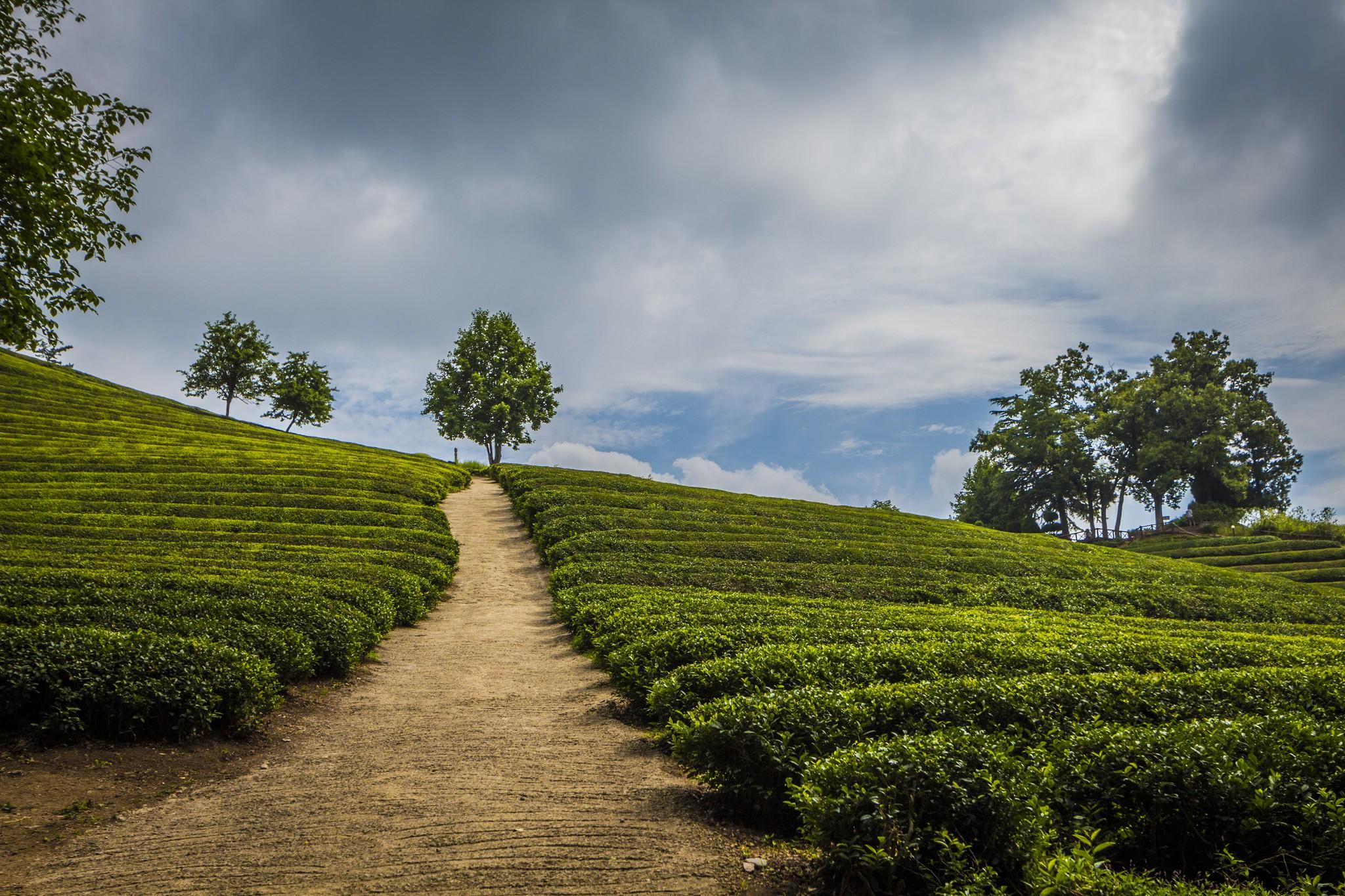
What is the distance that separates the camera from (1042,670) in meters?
10.2

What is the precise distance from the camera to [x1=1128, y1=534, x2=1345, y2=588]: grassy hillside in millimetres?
38531

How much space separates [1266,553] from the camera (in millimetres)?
43625

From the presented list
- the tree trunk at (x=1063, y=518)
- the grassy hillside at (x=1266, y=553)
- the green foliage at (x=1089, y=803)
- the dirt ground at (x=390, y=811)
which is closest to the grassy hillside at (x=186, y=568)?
the dirt ground at (x=390, y=811)

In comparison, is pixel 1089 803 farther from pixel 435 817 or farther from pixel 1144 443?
pixel 1144 443

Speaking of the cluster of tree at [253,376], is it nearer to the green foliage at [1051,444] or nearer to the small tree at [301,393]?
the small tree at [301,393]

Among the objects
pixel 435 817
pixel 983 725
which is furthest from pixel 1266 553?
pixel 435 817

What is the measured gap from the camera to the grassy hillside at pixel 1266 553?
3853 centimetres

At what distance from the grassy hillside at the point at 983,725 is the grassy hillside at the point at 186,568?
15.6 ft

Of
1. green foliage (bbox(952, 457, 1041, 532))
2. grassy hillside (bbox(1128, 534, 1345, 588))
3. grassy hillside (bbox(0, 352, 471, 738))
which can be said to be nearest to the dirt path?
grassy hillside (bbox(0, 352, 471, 738))

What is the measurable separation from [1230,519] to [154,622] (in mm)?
73448

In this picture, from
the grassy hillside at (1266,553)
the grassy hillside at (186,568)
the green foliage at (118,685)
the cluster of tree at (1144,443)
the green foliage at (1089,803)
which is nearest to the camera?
the green foliage at (1089,803)

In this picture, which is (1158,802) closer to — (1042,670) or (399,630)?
(1042,670)

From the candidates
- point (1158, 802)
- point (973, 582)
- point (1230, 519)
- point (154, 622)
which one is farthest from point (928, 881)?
point (1230, 519)

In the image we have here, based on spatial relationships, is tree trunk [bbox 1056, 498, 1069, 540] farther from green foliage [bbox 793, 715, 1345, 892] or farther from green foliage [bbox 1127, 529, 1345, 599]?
green foliage [bbox 793, 715, 1345, 892]
